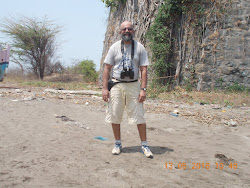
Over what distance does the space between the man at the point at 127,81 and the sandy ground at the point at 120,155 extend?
0.43m

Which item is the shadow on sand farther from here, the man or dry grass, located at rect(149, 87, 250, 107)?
dry grass, located at rect(149, 87, 250, 107)

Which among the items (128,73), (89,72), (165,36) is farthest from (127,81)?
(89,72)

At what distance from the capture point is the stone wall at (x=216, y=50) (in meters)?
9.03

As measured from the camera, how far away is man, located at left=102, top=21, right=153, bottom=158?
3174 mm

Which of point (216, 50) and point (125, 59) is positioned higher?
point (216, 50)

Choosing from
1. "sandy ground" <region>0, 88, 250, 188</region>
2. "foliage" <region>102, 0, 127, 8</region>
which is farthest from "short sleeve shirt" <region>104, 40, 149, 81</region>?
"foliage" <region>102, 0, 127, 8</region>

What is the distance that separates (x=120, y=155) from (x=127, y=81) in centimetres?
99

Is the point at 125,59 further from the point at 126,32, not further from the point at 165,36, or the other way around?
the point at 165,36

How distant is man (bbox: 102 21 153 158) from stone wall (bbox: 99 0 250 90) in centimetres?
703

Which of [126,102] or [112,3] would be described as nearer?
[126,102]

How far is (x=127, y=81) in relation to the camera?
10.6ft
